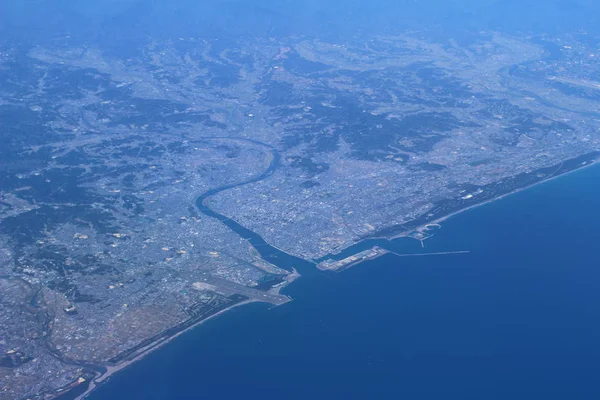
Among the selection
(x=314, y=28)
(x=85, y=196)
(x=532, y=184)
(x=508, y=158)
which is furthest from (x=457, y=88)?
(x=85, y=196)

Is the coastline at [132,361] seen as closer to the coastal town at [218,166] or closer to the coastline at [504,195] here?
the coastal town at [218,166]

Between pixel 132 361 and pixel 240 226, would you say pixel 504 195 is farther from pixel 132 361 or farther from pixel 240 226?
pixel 132 361

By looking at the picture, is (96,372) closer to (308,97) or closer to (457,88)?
(308,97)

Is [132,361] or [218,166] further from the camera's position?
[218,166]

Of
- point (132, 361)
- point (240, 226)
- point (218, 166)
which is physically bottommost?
point (132, 361)

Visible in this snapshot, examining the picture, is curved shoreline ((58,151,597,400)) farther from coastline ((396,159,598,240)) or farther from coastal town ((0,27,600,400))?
coastal town ((0,27,600,400))

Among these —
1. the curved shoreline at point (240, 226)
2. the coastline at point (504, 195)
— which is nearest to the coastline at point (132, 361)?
the curved shoreline at point (240, 226)

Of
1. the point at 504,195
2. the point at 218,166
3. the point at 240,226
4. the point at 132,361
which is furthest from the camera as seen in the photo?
the point at 218,166

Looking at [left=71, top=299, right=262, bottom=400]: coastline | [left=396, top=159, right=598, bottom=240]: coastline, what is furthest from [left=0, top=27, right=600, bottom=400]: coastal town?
[left=396, top=159, right=598, bottom=240]: coastline

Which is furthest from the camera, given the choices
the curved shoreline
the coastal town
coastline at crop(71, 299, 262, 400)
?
the coastal town

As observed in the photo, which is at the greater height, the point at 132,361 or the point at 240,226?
the point at 240,226

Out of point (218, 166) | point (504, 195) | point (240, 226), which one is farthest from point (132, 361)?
point (504, 195)

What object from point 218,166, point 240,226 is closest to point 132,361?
point 240,226

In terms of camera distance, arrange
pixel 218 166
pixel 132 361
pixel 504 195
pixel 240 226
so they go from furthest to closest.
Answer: pixel 218 166, pixel 504 195, pixel 240 226, pixel 132 361
